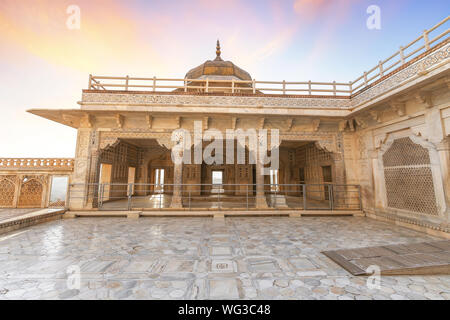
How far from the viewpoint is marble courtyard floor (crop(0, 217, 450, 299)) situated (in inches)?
84.6

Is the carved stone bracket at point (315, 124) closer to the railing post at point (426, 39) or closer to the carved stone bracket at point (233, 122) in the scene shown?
the carved stone bracket at point (233, 122)

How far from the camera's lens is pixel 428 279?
2.46 m

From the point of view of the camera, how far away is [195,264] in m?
2.90

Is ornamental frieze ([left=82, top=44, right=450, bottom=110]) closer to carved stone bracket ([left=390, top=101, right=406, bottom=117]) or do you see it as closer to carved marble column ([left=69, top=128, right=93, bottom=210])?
carved stone bracket ([left=390, top=101, right=406, bottom=117])

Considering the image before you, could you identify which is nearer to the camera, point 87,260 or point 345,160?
point 87,260

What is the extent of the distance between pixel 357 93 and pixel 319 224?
5.31 metres

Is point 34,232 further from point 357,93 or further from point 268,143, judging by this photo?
point 357,93

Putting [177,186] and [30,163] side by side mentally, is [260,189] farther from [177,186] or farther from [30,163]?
[30,163]

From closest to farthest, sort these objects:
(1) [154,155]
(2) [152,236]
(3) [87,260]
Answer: (3) [87,260], (2) [152,236], (1) [154,155]

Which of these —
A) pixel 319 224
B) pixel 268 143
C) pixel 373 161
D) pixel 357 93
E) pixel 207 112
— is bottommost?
pixel 319 224

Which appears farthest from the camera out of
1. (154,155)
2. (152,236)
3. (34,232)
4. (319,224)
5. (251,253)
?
(154,155)

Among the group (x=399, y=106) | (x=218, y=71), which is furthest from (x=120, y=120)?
(x=399, y=106)
